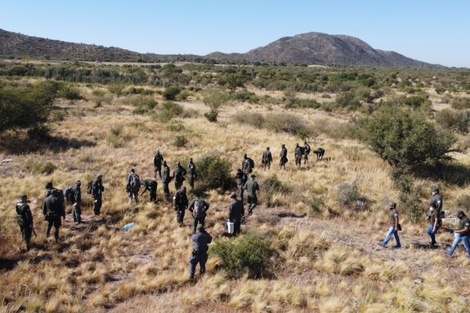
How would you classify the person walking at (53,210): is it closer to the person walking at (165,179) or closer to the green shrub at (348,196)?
the person walking at (165,179)

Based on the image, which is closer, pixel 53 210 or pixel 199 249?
pixel 199 249

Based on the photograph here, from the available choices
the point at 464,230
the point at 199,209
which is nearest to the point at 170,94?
the point at 199,209

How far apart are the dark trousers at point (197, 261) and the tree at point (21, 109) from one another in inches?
726

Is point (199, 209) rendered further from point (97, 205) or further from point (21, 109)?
point (21, 109)

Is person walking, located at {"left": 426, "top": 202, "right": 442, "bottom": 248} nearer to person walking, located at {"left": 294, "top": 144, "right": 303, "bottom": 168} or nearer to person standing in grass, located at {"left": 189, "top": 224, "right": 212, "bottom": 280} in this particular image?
person standing in grass, located at {"left": 189, "top": 224, "right": 212, "bottom": 280}

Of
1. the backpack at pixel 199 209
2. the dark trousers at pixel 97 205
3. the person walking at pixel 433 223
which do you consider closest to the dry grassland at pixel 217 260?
Answer: the dark trousers at pixel 97 205

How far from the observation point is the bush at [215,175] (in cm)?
1658

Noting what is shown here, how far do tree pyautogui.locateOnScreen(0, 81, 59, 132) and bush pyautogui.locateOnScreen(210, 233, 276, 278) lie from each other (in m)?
17.9

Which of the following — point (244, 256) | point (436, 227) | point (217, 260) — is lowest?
point (217, 260)

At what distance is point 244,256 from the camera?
9.94 metres

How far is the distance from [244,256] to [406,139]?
11617mm

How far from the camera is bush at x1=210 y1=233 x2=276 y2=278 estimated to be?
9.87m

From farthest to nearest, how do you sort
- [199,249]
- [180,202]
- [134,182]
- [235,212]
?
[134,182]
[180,202]
[235,212]
[199,249]

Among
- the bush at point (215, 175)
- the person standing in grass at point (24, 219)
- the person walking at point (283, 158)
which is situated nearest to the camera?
the person standing in grass at point (24, 219)
